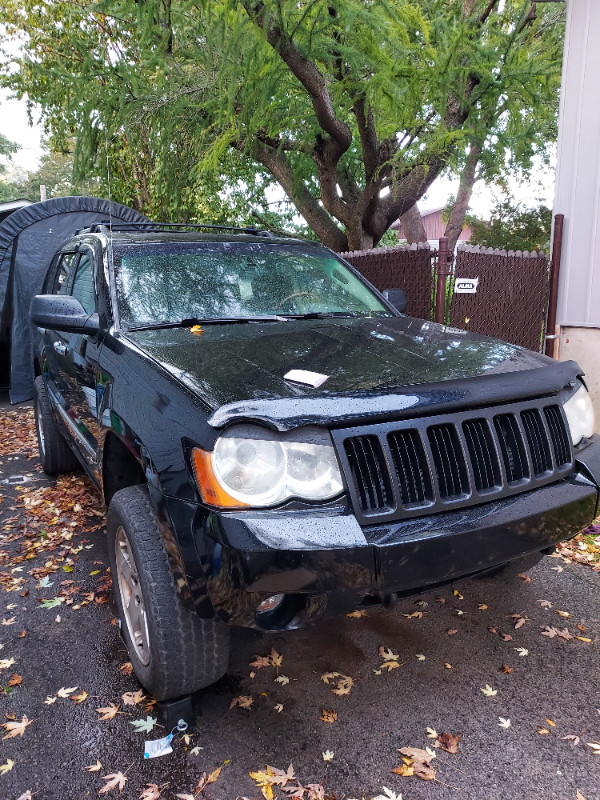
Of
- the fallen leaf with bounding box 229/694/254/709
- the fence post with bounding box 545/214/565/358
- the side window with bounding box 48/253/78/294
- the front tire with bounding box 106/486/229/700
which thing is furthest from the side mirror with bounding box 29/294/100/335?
→ the fence post with bounding box 545/214/565/358

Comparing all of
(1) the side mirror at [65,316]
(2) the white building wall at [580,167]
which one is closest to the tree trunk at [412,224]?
(2) the white building wall at [580,167]

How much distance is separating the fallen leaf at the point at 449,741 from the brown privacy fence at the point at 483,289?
4.07 m

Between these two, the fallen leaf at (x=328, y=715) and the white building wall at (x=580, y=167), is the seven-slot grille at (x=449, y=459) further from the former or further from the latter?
the white building wall at (x=580, y=167)

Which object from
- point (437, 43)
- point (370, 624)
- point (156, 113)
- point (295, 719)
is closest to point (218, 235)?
point (370, 624)

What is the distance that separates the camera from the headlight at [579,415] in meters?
2.65

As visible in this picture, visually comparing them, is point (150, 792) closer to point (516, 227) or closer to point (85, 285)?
point (85, 285)

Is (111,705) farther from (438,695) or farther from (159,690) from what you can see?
(438,695)

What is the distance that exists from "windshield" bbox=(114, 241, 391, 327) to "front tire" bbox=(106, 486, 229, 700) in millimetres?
1039

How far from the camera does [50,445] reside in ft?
17.1

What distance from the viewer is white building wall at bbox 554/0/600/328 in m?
5.52

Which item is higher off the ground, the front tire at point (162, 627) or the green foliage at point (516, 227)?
the green foliage at point (516, 227)

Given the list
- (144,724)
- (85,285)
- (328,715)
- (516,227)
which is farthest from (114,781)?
(516,227)

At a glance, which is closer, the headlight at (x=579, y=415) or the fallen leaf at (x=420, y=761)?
the fallen leaf at (x=420, y=761)

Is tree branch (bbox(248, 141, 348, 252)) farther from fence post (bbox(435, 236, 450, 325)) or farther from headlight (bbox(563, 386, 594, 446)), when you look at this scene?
headlight (bbox(563, 386, 594, 446))
